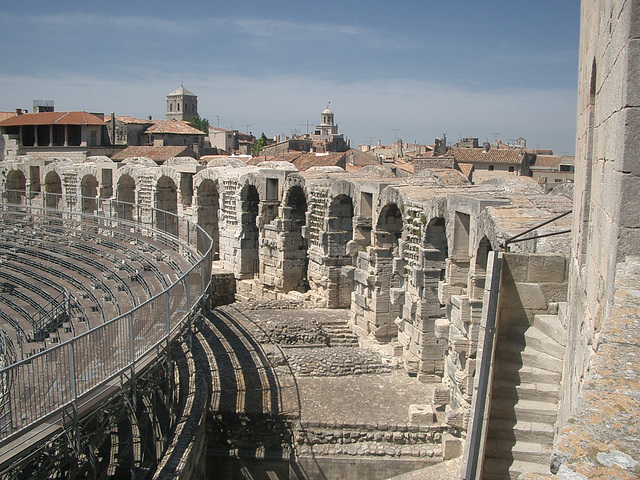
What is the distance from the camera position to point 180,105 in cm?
8138

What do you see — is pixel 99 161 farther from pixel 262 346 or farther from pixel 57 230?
pixel 262 346

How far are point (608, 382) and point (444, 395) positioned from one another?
8147 mm

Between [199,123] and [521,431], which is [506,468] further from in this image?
[199,123]

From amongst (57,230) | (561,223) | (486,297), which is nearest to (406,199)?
(561,223)

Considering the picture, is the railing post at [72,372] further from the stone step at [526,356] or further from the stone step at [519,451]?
the stone step at [526,356]

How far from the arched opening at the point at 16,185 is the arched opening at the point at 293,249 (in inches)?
679

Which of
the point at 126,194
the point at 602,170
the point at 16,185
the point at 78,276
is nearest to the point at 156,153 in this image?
the point at 16,185

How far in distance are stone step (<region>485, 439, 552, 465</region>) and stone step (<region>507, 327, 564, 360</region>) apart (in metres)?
0.85

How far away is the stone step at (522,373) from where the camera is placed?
251 inches

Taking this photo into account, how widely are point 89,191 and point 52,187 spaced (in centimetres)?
329

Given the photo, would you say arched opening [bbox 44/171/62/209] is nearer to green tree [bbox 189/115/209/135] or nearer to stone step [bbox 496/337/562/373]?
stone step [bbox 496/337/562/373]

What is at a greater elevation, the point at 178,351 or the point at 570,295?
the point at 570,295

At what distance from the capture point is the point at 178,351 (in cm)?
1323

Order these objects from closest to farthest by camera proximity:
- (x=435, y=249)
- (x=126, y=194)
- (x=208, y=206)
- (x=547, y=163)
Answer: (x=435, y=249), (x=208, y=206), (x=126, y=194), (x=547, y=163)
